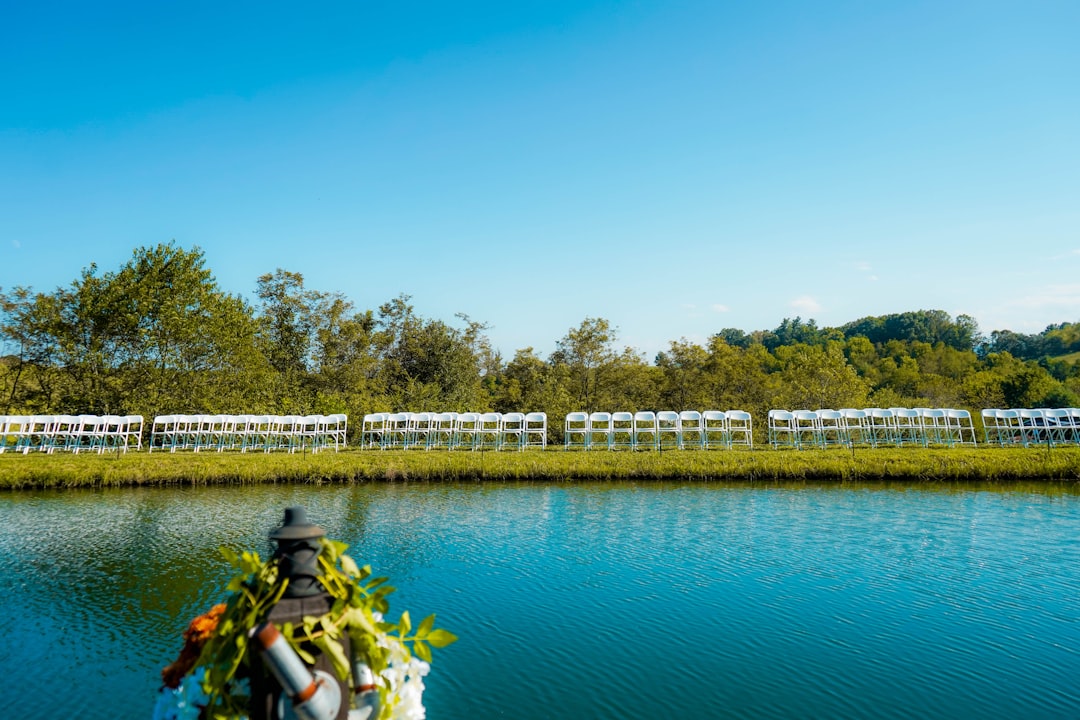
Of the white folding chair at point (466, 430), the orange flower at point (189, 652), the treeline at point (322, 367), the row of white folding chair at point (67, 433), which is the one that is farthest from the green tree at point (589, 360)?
the orange flower at point (189, 652)

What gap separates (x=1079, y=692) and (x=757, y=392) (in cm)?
2595

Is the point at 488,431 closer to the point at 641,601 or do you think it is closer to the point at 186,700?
the point at 641,601

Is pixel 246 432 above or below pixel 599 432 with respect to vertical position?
above

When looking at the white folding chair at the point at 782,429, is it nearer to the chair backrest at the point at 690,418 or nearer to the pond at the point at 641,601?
the chair backrest at the point at 690,418

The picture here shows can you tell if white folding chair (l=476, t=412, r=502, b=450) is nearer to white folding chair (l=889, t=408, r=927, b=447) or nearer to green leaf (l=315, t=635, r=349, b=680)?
white folding chair (l=889, t=408, r=927, b=447)

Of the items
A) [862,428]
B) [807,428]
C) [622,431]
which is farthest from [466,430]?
[862,428]

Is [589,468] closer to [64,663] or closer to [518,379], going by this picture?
[64,663]

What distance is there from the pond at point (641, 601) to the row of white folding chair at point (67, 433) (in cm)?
857

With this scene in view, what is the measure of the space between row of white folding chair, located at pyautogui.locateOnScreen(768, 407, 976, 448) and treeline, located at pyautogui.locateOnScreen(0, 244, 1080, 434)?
12.0 ft

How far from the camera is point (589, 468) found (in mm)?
17406

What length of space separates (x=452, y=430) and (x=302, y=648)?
1898cm

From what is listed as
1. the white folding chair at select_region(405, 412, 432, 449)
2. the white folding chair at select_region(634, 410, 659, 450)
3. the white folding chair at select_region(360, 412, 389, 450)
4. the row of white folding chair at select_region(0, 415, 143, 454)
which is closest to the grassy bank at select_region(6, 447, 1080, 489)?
the white folding chair at select_region(634, 410, 659, 450)

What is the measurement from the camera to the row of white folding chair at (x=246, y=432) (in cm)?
2158

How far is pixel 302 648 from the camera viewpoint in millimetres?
2240
